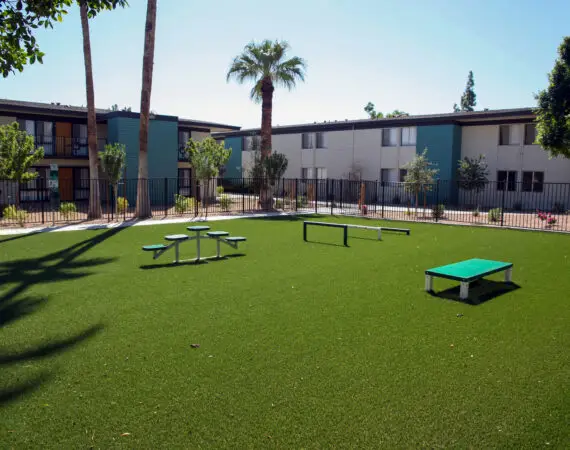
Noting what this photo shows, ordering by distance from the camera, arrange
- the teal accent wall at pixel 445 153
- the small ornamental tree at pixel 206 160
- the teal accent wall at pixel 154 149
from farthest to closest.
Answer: the teal accent wall at pixel 445 153
the teal accent wall at pixel 154 149
the small ornamental tree at pixel 206 160

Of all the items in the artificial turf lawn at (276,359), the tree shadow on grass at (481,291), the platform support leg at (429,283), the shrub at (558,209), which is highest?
the shrub at (558,209)

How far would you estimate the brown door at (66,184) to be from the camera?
2997 centimetres

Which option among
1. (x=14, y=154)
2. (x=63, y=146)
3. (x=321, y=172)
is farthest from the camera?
(x=321, y=172)

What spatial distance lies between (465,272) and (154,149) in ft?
82.3

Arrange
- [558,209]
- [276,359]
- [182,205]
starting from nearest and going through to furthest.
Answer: [276,359] → [182,205] → [558,209]

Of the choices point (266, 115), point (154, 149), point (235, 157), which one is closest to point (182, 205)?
point (266, 115)

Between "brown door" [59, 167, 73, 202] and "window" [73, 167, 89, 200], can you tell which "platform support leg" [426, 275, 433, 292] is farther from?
"brown door" [59, 167, 73, 202]

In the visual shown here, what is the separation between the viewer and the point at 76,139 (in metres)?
30.1

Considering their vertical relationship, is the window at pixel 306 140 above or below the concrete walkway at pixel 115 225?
above

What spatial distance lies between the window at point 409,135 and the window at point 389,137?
0.71 metres

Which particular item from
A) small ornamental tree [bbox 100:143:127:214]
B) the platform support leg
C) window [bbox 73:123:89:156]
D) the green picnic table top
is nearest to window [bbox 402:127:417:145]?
small ornamental tree [bbox 100:143:127:214]

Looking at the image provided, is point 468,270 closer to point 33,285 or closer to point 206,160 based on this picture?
point 33,285

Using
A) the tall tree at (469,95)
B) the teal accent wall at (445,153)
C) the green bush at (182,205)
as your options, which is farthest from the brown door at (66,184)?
the tall tree at (469,95)

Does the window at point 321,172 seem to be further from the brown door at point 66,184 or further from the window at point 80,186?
the brown door at point 66,184
